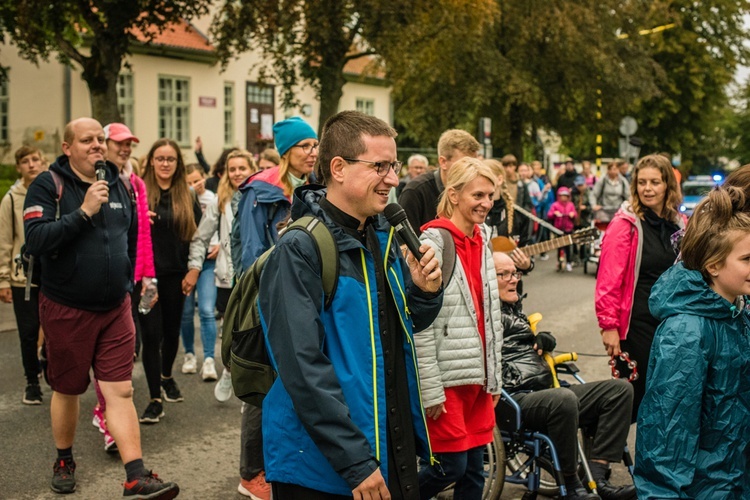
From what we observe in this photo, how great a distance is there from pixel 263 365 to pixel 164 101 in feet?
87.4

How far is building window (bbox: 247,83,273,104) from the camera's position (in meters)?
32.0

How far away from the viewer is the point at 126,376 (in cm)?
528

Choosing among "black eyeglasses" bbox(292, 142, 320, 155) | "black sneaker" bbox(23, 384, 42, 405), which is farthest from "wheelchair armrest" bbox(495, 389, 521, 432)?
"black sneaker" bbox(23, 384, 42, 405)

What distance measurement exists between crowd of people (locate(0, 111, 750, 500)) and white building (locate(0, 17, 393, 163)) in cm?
1480

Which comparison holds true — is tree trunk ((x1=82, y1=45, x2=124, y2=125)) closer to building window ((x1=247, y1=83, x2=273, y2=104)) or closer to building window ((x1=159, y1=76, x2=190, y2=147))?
A: building window ((x1=159, y1=76, x2=190, y2=147))

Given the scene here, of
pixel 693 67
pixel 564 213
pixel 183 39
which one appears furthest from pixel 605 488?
pixel 693 67

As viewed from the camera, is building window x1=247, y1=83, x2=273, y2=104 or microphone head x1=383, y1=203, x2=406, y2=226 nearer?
microphone head x1=383, y1=203, x2=406, y2=226

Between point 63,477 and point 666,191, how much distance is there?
3922mm

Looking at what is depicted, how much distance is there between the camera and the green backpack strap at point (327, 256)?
294cm

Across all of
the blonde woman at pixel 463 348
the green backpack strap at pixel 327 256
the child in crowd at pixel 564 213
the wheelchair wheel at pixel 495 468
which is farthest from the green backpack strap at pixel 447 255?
the child in crowd at pixel 564 213

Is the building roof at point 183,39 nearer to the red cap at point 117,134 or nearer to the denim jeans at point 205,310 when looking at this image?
the denim jeans at point 205,310

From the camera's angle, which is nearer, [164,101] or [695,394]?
[695,394]

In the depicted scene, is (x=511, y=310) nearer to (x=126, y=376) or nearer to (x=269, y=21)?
(x=126, y=376)

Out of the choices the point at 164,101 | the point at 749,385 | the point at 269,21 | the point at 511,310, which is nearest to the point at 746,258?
the point at 749,385
